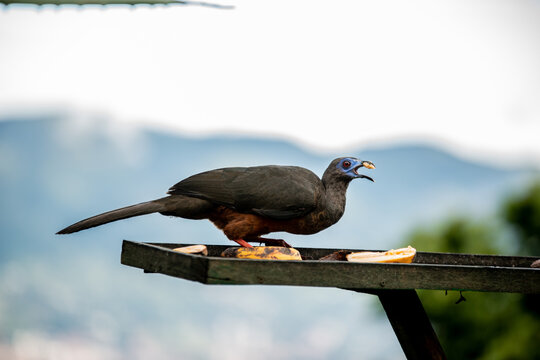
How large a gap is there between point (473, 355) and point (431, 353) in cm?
207

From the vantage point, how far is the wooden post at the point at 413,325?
2271 millimetres

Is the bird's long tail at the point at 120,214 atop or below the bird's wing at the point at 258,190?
below

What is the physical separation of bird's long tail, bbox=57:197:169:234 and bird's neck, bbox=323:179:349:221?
25.2 inches

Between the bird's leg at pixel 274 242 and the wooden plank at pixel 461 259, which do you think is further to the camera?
the bird's leg at pixel 274 242

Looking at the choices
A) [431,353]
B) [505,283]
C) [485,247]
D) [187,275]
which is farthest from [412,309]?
[485,247]

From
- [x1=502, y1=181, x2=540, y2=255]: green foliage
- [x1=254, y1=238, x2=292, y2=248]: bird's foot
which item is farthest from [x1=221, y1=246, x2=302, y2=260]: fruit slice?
[x1=502, y1=181, x2=540, y2=255]: green foliage

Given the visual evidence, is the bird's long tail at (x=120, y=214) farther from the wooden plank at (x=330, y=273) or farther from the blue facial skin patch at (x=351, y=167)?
the blue facial skin patch at (x=351, y=167)

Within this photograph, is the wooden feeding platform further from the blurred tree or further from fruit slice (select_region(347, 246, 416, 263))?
the blurred tree

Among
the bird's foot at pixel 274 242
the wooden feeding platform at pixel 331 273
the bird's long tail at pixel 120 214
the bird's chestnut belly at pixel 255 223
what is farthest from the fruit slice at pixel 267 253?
the bird's foot at pixel 274 242

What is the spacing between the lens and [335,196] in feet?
8.29

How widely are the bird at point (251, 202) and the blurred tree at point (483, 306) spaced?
1.83m

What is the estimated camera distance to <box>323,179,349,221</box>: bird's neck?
250cm

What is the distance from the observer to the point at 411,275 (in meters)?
1.86

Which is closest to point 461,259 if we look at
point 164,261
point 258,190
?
point 258,190
